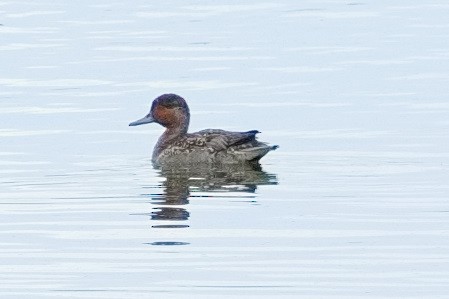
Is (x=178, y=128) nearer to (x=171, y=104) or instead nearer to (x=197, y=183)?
(x=171, y=104)

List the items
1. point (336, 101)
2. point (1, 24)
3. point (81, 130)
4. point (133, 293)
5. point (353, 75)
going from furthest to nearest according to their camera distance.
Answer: point (1, 24)
point (353, 75)
point (336, 101)
point (81, 130)
point (133, 293)

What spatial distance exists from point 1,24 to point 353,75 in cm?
780

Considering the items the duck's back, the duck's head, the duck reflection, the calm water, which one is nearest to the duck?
the duck's back

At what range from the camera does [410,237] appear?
11.5m

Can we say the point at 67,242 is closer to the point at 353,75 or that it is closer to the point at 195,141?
the point at 195,141

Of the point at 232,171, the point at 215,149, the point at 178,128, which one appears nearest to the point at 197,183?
the point at 232,171

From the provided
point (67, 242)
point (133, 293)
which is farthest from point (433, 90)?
point (133, 293)

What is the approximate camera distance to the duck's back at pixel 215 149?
15.8 metres

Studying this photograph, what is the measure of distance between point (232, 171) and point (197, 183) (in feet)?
3.02

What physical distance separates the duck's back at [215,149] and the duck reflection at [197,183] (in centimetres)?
11

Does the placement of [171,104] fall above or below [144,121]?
above

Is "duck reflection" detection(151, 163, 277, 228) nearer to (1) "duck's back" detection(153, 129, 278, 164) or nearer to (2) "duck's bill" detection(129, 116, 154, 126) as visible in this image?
(1) "duck's back" detection(153, 129, 278, 164)

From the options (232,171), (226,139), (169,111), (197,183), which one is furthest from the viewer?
(169,111)

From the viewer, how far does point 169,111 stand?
17.2 m
